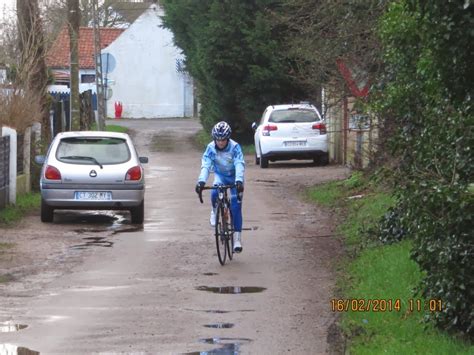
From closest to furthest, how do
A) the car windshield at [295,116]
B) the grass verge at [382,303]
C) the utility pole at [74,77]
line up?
the grass verge at [382,303]
the utility pole at [74,77]
the car windshield at [295,116]

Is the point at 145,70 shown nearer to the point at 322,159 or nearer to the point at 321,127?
the point at 322,159

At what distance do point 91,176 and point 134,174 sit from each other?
26.3 inches

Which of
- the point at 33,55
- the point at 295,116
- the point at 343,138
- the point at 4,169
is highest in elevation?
the point at 33,55

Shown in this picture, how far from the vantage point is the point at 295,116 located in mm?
29578

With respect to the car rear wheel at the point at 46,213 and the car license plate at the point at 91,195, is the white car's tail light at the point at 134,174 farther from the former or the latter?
the car rear wheel at the point at 46,213

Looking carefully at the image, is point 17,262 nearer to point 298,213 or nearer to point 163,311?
point 163,311

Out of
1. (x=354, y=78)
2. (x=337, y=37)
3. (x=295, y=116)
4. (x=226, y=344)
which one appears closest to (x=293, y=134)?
(x=295, y=116)

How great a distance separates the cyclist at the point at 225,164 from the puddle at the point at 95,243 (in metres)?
2.20

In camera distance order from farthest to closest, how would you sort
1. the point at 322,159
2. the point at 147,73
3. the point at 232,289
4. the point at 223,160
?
the point at 147,73 < the point at 322,159 < the point at 223,160 < the point at 232,289

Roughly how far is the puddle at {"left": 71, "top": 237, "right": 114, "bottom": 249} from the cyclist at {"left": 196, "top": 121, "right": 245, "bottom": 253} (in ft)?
7.23

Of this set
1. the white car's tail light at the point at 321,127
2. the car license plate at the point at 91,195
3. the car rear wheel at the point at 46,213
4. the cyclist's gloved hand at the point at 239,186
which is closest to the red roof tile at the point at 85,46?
the white car's tail light at the point at 321,127

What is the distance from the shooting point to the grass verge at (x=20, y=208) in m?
17.3

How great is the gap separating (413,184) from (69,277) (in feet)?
17.1

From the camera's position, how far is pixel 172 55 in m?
71.1
